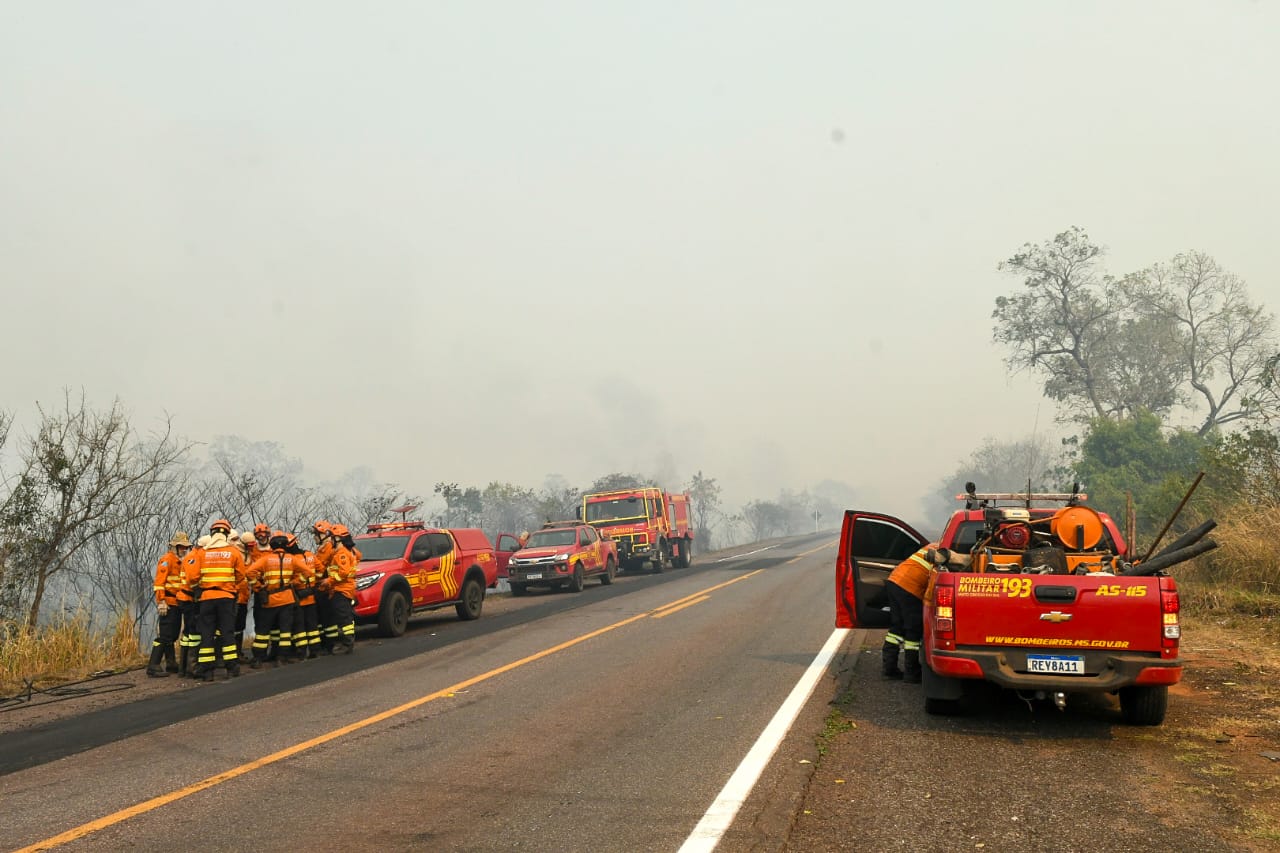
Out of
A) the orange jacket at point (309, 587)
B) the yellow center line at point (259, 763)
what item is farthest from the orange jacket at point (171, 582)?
the yellow center line at point (259, 763)

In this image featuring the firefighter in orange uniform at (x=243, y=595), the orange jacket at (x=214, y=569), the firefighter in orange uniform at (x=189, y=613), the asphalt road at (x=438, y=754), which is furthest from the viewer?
the firefighter in orange uniform at (x=243, y=595)

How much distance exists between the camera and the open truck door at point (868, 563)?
9.62 metres

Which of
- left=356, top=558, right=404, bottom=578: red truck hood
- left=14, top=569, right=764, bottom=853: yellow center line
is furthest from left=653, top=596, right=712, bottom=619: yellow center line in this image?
left=356, top=558, right=404, bottom=578: red truck hood

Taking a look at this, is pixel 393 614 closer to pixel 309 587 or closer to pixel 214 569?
pixel 309 587

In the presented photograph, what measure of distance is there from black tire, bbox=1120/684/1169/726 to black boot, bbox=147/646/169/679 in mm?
10647

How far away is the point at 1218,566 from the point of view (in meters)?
16.5

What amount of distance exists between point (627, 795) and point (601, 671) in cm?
482

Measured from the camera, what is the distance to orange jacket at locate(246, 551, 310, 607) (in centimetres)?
1269

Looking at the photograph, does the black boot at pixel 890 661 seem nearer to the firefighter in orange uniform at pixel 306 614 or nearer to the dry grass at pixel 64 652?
the firefighter in orange uniform at pixel 306 614

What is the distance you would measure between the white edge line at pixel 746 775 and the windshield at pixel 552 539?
1543 cm

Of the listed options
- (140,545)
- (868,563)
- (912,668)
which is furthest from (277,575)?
(140,545)

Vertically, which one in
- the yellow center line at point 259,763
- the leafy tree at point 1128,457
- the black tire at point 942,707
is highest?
the leafy tree at point 1128,457

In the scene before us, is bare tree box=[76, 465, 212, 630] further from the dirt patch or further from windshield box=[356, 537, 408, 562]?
the dirt patch

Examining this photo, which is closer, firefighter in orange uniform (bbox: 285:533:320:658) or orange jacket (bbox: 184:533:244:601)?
orange jacket (bbox: 184:533:244:601)
